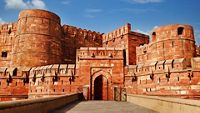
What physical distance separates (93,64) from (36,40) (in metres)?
7.91

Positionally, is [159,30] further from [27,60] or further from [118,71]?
[27,60]

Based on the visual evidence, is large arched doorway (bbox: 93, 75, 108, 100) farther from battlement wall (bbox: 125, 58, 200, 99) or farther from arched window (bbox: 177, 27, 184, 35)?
arched window (bbox: 177, 27, 184, 35)

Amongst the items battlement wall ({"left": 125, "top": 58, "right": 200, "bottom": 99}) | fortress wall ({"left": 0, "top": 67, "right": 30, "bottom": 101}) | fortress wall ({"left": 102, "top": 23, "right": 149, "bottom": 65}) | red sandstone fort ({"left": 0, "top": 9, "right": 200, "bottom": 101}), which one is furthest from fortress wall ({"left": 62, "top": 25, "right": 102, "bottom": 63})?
battlement wall ({"left": 125, "top": 58, "right": 200, "bottom": 99})

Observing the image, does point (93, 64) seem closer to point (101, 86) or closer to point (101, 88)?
point (101, 86)

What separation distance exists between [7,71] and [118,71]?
8.56m

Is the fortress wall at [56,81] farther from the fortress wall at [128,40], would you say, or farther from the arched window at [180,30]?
the arched window at [180,30]

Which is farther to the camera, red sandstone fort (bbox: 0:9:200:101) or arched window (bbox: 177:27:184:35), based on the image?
arched window (bbox: 177:27:184:35)

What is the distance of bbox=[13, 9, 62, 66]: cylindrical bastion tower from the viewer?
2134 centimetres

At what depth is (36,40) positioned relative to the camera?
21.7 meters

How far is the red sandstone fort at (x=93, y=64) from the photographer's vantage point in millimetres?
14478

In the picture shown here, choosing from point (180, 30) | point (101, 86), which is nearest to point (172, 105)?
point (101, 86)

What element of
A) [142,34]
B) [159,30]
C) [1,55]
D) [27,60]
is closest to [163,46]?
[159,30]

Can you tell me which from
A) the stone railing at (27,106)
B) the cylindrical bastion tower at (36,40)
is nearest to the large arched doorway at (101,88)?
the cylindrical bastion tower at (36,40)

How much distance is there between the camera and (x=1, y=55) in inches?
1048
